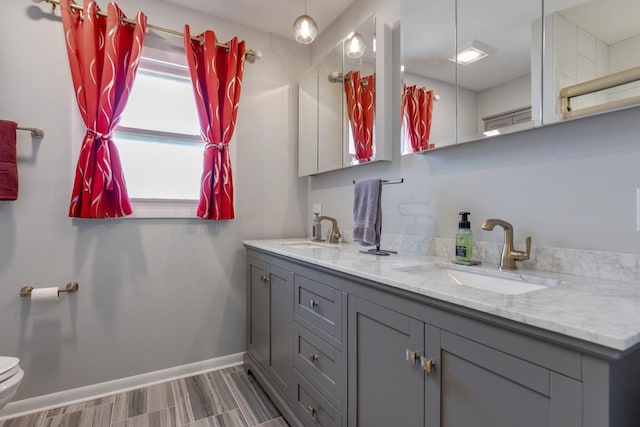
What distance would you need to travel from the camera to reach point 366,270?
1.14 m

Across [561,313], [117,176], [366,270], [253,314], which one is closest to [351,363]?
[366,270]

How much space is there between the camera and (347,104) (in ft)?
6.84

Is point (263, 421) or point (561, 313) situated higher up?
point (561, 313)

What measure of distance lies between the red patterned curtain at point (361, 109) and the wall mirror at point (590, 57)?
2.90 feet

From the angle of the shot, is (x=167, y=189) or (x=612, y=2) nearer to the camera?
(x=612, y=2)

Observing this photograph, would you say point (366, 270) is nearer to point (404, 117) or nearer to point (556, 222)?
point (556, 222)

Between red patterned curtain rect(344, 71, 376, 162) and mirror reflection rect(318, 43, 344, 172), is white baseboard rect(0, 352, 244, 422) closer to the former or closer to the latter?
mirror reflection rect(318, 43, 344, 172)

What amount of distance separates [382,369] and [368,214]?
0.82m

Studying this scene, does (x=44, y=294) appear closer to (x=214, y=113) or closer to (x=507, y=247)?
(x=214, y=113)

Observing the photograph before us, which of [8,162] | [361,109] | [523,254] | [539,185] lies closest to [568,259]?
[523,254]

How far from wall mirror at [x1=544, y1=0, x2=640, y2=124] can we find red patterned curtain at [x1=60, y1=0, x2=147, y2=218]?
2108 mm

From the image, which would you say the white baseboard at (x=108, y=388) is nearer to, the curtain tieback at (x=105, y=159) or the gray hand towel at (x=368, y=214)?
the curtain tieback at (x=105, y=159)

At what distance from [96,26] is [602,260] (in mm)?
2643

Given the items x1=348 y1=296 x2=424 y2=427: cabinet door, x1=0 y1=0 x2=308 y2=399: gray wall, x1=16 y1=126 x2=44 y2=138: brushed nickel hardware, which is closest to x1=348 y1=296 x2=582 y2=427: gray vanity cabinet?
x1=348 y1=296 x2=424 y2=427: cabinet door
